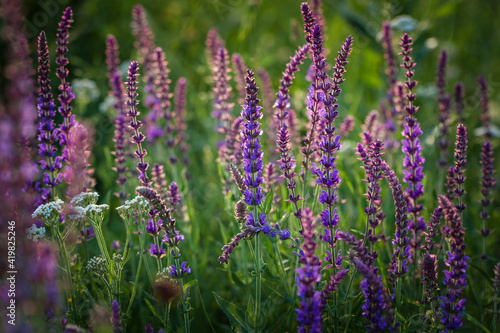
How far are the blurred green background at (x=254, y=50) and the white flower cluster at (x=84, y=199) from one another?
107 cm

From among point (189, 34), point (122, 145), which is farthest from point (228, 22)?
point (122, 145)

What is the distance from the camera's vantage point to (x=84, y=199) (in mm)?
2324

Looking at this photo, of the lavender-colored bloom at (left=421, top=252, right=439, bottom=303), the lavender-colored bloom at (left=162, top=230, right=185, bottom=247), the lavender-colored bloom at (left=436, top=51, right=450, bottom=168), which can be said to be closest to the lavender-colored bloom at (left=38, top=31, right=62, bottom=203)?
the lavender-colored bloom at (left=162, top=230, right=185, bottom=247)

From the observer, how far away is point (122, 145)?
2939mm

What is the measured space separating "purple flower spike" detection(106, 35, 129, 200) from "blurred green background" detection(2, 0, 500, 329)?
67 cm

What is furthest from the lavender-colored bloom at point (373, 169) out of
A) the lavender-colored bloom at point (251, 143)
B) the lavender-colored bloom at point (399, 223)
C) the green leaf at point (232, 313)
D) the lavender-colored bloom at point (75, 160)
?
the lavender-colored bloom at point (75, 160)

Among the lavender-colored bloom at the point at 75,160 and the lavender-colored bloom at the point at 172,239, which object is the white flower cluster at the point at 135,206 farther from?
the lavender-colored bloom at the point at 75,160

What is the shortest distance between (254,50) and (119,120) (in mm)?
2565

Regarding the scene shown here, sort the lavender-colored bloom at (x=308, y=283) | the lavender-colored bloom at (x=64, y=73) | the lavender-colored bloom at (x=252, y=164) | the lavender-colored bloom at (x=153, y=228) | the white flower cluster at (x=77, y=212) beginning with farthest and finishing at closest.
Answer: the lavender-colored bloom at (x=64, y=73)
the lavender-colored bloom at (x=153, y=228)
the white flower cluster at (x=77, y=212)
the lavender-colored bloom at (x=252, y=164)
the lavender-colored bloom at (x=308, y=283)

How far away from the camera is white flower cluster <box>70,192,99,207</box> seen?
7.51ft

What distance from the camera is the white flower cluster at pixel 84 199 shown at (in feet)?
7.51

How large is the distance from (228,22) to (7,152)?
5446mm

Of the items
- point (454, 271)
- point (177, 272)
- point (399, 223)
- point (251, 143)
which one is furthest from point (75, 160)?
point (454, 271)

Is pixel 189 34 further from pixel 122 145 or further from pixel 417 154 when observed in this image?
pixel 417 154
